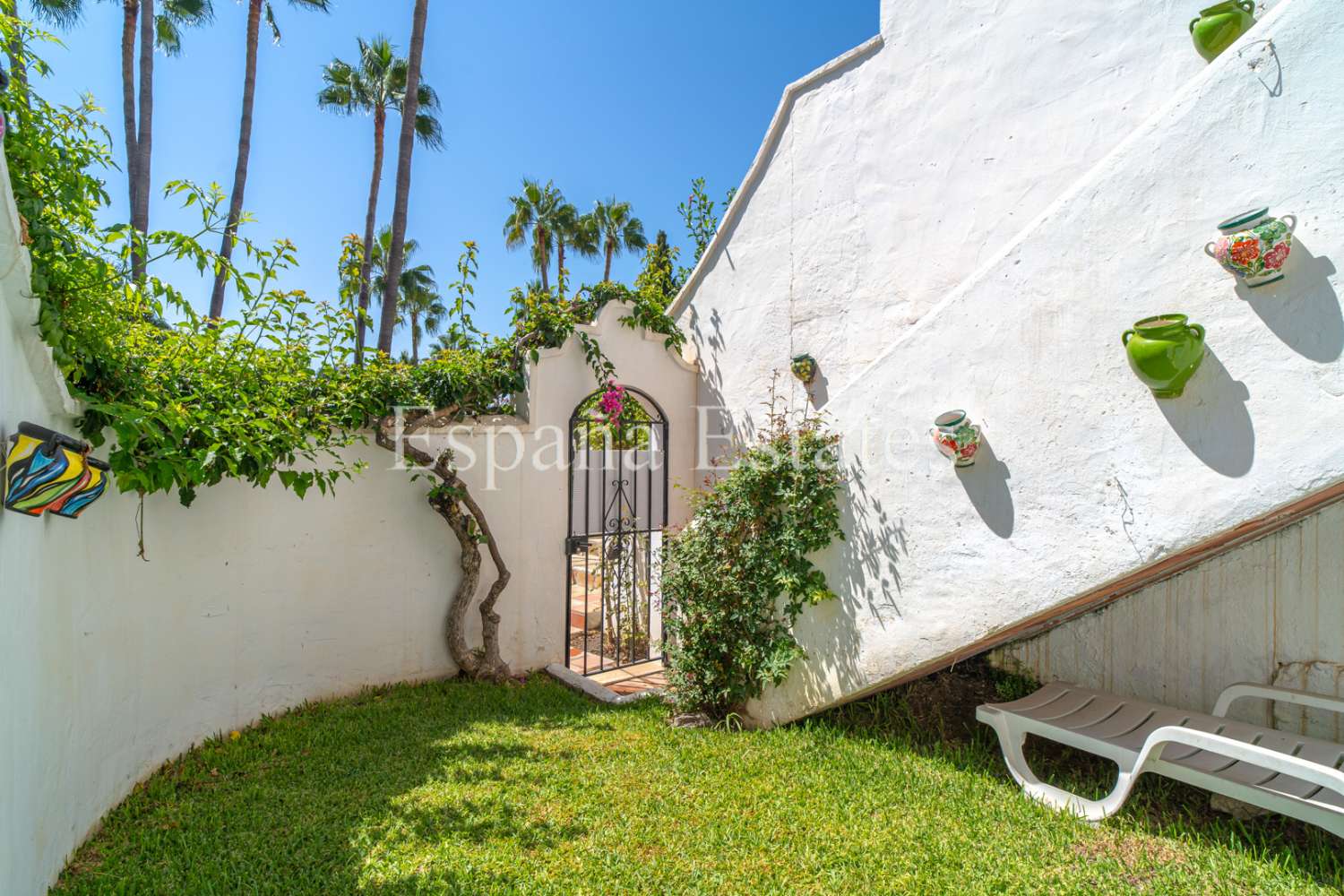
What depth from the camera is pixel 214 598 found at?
385 centimetres

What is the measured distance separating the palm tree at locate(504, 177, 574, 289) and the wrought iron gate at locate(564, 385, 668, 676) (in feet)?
52.9

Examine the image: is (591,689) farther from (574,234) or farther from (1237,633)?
(574,234)

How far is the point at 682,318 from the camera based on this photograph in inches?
246

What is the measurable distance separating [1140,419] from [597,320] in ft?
13.1

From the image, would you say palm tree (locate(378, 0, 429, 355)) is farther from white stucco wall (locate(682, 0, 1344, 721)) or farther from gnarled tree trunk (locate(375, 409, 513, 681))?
white stucco wall (locate(682, 0, 1344, 721))

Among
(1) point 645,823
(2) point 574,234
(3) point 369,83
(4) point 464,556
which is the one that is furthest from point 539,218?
(1) point 645,823

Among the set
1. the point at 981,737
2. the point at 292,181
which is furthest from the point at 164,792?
the point at 292,181

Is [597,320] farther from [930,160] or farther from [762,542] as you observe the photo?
[930,160]

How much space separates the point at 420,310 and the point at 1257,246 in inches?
1107

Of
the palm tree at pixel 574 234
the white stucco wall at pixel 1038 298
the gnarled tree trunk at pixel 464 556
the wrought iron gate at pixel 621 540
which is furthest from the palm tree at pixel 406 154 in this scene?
the palm tree at pixel 574 234

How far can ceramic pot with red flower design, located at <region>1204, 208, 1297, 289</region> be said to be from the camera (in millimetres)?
2223

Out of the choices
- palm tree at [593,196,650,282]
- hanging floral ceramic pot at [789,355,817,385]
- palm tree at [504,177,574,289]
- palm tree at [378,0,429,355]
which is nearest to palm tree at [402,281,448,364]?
palm tree at [504,177,574,289]

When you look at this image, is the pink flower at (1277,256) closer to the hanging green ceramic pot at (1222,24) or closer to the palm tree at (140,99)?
the hanging green ceramic pot at (1222,24)

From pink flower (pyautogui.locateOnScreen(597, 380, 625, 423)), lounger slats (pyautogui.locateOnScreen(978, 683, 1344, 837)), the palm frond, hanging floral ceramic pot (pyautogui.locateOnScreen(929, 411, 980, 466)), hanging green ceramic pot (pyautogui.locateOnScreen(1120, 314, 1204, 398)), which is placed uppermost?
Answer: the palm frond
